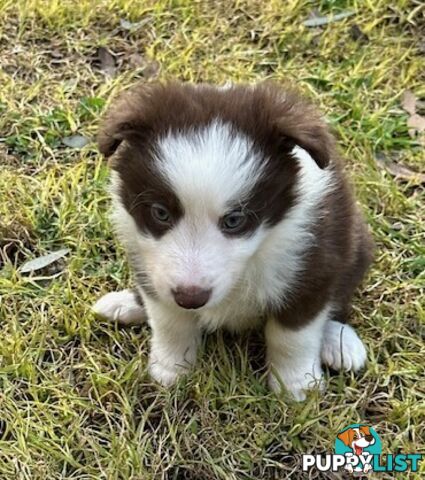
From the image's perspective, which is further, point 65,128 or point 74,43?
point 74,43

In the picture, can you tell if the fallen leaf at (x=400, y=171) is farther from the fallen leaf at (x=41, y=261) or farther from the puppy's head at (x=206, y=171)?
the fallen leaf at (x=41, y=261)

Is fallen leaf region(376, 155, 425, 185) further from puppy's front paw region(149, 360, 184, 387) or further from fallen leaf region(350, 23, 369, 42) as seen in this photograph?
puppy's front paw region(149, 360, 184, 387)

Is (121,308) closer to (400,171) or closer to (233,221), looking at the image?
(233,221)

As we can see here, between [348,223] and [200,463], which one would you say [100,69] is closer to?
[348,223]

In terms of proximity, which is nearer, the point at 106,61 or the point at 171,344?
the point at 171,344

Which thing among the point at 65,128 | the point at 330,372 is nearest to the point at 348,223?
the point at 330,372

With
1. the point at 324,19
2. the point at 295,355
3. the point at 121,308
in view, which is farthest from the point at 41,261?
the point at 324,19
